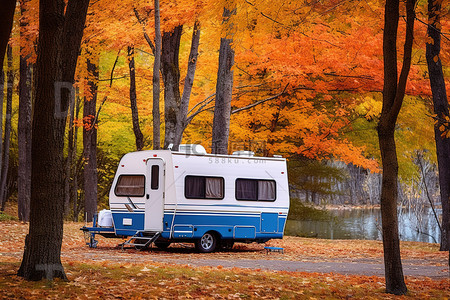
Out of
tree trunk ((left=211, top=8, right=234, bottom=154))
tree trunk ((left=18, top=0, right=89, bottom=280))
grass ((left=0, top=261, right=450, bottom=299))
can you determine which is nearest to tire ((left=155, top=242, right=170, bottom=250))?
tree trunk ((left=211, top=8, right=234, bottom=154))

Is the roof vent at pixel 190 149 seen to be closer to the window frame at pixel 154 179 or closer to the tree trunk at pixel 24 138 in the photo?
the window frame at pixel 154 179

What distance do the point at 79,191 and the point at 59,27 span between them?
104 feet

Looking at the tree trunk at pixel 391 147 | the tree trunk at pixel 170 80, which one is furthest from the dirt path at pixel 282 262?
the tree trunk at pixel 170 80

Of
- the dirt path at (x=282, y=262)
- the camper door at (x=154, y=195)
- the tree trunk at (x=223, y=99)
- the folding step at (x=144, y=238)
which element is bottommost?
the dirt path at (x=282, y=262)

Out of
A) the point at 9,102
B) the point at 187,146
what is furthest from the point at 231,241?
the point at 9,102

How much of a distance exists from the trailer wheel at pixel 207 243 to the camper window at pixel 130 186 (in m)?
2.10

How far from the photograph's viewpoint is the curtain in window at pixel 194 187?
53.3 feet

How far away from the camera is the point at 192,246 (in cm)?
1870

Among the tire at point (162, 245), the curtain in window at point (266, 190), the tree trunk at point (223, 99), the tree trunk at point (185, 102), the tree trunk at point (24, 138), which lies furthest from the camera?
the tree trunk at point (24, 138)

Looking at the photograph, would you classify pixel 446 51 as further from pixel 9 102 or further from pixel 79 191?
pixel 79 191

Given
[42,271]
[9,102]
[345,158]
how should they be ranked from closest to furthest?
[42,271] < [345,158] < [9,102]

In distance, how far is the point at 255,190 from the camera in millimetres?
17578

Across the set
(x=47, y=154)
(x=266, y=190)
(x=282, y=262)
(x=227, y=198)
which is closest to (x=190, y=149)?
(x=227, y=198)

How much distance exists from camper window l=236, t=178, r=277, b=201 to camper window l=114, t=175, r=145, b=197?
2.76 metres
